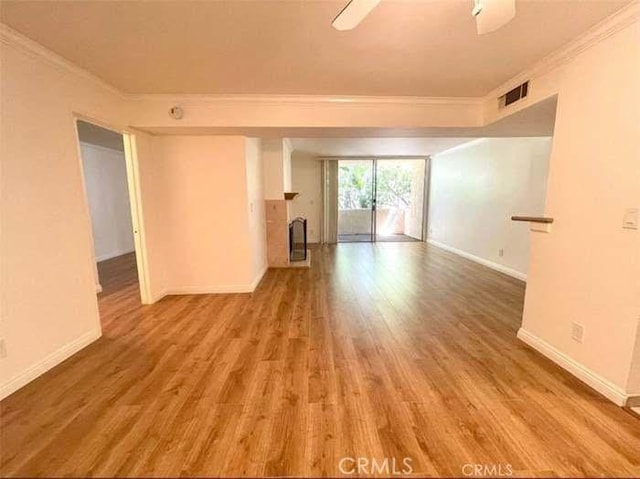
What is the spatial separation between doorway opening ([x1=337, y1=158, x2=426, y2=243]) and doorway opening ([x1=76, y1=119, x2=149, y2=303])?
5093mm

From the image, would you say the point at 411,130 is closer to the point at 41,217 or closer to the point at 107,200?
the point at 41,217

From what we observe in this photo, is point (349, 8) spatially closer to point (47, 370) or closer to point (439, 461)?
point (439, 461)

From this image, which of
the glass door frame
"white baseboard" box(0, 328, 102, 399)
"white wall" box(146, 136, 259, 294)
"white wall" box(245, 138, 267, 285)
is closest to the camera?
"white baseboard" box(0, 328, 102, 399)

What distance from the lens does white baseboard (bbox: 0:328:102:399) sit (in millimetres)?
1863

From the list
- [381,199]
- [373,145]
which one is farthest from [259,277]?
[381,199]

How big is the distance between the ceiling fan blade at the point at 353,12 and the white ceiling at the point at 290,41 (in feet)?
0.88

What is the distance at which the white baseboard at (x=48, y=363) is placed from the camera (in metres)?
1.86

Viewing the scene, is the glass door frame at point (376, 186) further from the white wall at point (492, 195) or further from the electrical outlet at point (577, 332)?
the electrical outlet at point (577, 332)

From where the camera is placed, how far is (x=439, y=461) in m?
1.37

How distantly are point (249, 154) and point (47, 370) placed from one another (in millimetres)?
2921

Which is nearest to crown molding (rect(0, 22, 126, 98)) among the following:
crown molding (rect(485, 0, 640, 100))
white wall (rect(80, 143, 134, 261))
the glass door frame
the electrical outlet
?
crown molding (rect(485, 0, 640, 100))

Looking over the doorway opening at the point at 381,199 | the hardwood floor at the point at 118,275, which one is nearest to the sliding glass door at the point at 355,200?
the doorway opening at the point at 381,199

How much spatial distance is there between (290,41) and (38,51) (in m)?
1.75

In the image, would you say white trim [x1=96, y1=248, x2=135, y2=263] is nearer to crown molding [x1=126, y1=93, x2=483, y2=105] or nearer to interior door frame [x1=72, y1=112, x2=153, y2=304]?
interior door frame [x1=72, y1=112, x2=153, y2=304]
